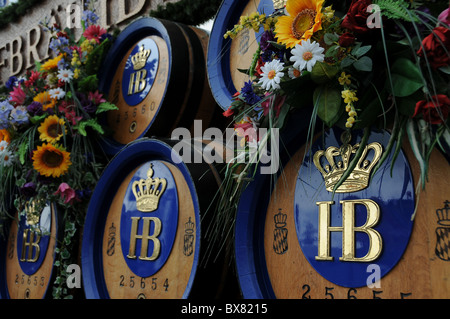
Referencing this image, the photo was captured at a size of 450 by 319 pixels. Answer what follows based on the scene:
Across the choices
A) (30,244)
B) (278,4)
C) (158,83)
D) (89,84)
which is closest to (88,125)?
(89,84)

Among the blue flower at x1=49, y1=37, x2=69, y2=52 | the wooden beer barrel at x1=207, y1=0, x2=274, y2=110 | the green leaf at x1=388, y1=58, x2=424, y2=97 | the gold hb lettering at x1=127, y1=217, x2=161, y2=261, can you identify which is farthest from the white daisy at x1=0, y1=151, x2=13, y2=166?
the green leaf at x1=388, y1=58, x2=424, y2=97

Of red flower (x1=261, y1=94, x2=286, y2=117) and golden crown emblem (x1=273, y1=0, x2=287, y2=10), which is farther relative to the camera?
golden crown emblem (x1=273, y1=0, x2=287, y2=10)

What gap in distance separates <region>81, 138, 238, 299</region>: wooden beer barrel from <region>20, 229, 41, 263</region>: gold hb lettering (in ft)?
1.78

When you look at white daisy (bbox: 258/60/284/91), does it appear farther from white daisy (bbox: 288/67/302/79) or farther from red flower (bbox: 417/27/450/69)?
red flower (bbox: 417/27/450/69)

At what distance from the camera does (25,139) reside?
243 cm

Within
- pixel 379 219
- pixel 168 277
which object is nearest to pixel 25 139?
pixel 168 277

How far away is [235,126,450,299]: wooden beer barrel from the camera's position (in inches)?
41.7

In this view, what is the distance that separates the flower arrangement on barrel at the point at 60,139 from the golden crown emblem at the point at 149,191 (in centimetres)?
55

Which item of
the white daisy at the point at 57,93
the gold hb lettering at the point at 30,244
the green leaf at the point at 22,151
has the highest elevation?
the white daisy at the point at 57,93

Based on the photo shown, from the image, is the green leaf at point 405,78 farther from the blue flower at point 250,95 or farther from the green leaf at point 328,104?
the blue flower at point 250,95

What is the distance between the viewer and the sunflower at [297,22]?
3.83 ft

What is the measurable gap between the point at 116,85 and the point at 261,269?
1429mm

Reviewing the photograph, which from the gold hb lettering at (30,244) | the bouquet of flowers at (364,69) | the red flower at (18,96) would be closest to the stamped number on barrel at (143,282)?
the bouquet of flowers at (364,69)

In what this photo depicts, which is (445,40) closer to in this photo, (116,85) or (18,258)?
(116,85)
